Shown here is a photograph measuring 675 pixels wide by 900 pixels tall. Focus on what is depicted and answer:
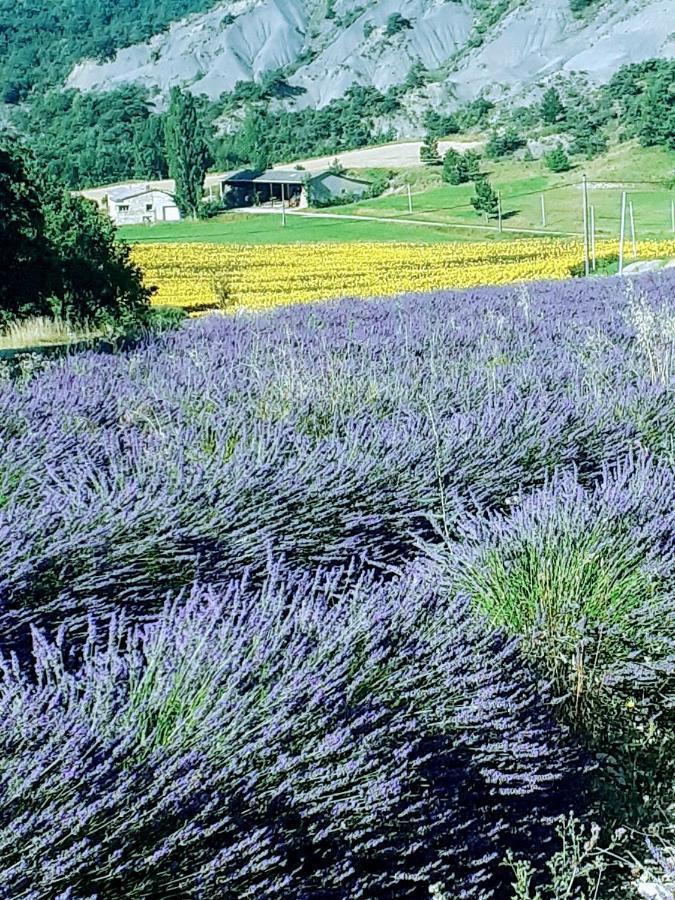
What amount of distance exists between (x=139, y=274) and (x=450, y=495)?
16.5 meters

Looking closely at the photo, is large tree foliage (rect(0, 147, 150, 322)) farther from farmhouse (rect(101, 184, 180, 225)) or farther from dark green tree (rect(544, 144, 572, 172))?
farmhouse (rect(101, 184, 180, 225))

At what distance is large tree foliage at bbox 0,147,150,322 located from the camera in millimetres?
13969

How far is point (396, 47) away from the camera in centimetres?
17412

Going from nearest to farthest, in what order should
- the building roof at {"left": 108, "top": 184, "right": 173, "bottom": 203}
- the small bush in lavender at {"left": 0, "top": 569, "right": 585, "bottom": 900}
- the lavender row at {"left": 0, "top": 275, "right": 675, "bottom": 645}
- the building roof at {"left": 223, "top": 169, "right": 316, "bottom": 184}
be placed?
the small bush in lavender at {"left": 0, "top": 569, "right": 585, "bottom": 900}, the lavender row at {"left": 0, "top": 275, "right": 675, "bottom": 645}, the building roof at {"left": 108, "top": 184, "right": 173, "bottom": 203}, the building roof at {"left": 223, "top": 169, "right": 316, "bottom": 184}

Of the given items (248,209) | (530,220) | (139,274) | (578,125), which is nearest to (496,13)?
(578,125)

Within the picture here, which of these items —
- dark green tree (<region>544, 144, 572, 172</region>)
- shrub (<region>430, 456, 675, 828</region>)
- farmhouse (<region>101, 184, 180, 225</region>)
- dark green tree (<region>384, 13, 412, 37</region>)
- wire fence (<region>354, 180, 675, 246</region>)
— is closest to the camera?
shrub (<region>430, 456, 675, 828</region>)

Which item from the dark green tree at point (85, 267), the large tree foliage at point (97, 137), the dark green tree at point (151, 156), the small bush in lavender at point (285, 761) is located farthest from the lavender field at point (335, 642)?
the dark green tree at point (151, 156)

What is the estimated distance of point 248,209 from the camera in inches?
2923

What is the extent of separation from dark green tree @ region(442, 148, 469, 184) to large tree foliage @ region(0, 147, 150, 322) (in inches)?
2171

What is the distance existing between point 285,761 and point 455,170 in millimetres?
72813

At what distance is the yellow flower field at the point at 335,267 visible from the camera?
28231 mm

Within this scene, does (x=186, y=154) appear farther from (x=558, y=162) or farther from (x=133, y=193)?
(x=558, y=162)

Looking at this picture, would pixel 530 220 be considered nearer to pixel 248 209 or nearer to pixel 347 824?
pixel 248 209

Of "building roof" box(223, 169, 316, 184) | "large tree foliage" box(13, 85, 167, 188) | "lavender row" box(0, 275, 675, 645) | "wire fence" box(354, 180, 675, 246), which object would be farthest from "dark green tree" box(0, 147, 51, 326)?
"large tree foliage" box(13, 85, 167, 188)
